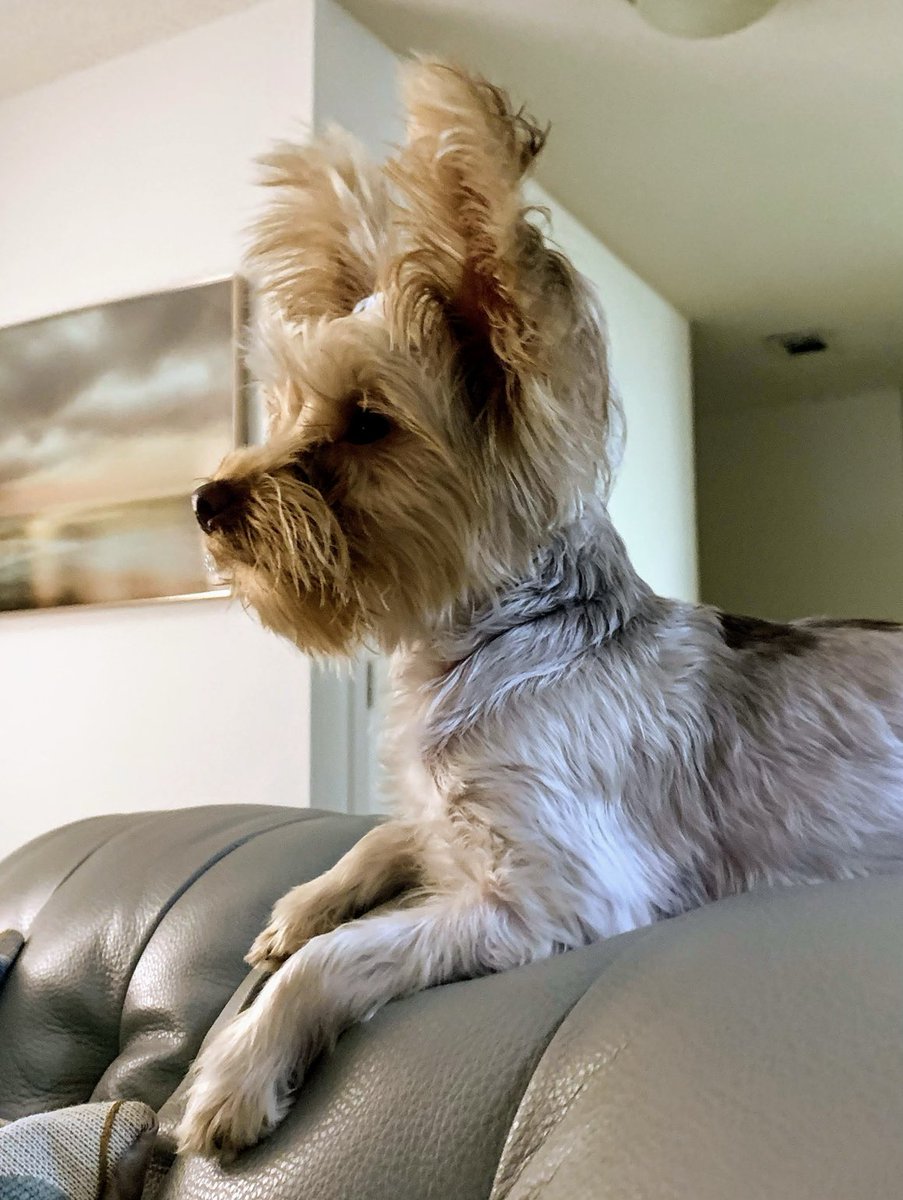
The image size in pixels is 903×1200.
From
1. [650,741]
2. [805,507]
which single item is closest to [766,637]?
[650,741]

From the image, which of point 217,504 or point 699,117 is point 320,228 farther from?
point 699,117

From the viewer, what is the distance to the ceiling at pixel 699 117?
246 cm

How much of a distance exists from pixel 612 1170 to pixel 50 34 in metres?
2.80

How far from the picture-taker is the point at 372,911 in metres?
1.03

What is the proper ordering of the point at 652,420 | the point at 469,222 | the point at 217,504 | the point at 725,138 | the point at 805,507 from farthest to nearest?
the point at 805,507 → the point at 652,420 → the point at 725,138 → the point at 217,504 → the point at 469,222

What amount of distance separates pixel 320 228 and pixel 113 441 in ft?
4.71

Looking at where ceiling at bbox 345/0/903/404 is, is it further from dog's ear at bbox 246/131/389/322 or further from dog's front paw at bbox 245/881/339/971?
dog's front paw at bbox 245/881/339/971

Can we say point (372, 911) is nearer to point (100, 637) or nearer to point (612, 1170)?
point (612, 1170)

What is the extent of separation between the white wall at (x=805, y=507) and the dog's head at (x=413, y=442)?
16.0ft

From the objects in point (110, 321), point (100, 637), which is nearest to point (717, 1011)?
point (100, 637)

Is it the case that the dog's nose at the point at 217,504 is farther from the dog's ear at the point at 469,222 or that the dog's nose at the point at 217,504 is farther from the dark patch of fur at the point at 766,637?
the dark patch of fur at the point at 766,637

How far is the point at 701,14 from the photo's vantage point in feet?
7.68

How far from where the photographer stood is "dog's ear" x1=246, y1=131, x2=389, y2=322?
1125 mm

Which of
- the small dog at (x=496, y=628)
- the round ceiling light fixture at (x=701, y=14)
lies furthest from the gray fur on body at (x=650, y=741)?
the round ceiling light fixture at (x=701, y=14)
